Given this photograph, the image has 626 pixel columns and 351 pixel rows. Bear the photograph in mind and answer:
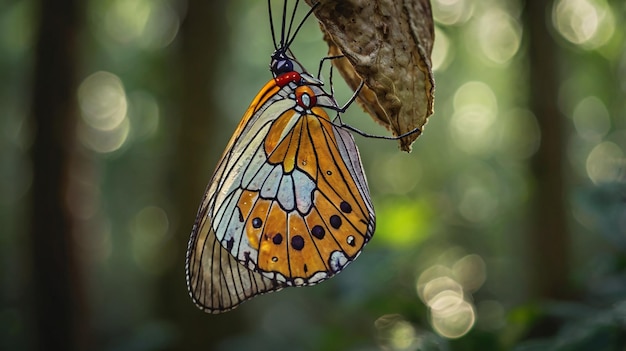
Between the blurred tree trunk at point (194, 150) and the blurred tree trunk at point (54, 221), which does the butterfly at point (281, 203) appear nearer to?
the blurred tree trunk at point (54, 221)

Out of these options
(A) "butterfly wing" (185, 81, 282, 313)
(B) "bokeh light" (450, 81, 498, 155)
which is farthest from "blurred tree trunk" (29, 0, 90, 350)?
(B) "bokeh light" (450, 81, 498, 155)

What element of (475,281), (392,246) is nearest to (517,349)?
(392,246)

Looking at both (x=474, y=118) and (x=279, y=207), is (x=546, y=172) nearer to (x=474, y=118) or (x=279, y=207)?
(x=279, y=207)

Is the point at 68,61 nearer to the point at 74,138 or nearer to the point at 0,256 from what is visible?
the point at 74,138

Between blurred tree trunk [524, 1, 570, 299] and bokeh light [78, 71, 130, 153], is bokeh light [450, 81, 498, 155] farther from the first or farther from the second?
bokeh light [78, 71, 130, 153]

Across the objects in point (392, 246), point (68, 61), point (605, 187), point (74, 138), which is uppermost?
Result: point (68, 61)
